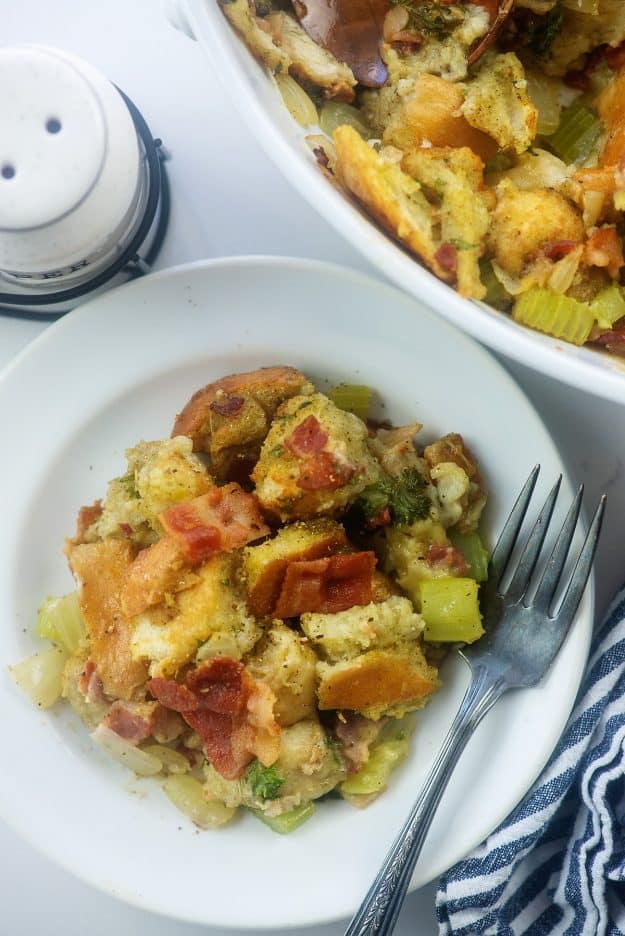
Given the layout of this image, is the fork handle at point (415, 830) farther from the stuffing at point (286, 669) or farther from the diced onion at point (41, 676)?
the diced onion at point (41, 676)

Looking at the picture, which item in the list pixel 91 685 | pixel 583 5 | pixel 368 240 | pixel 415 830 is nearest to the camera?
pixel 368 240

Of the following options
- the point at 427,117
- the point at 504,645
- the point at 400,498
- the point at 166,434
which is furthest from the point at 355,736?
the point at 427,117

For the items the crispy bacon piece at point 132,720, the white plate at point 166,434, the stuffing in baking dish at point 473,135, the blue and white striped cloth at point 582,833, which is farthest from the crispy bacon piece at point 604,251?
the crispy bacon piece at point 132,720

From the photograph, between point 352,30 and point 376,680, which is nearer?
point 352,30

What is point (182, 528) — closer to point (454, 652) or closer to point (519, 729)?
point (454, 652)

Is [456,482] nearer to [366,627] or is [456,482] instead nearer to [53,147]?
[366,627]
